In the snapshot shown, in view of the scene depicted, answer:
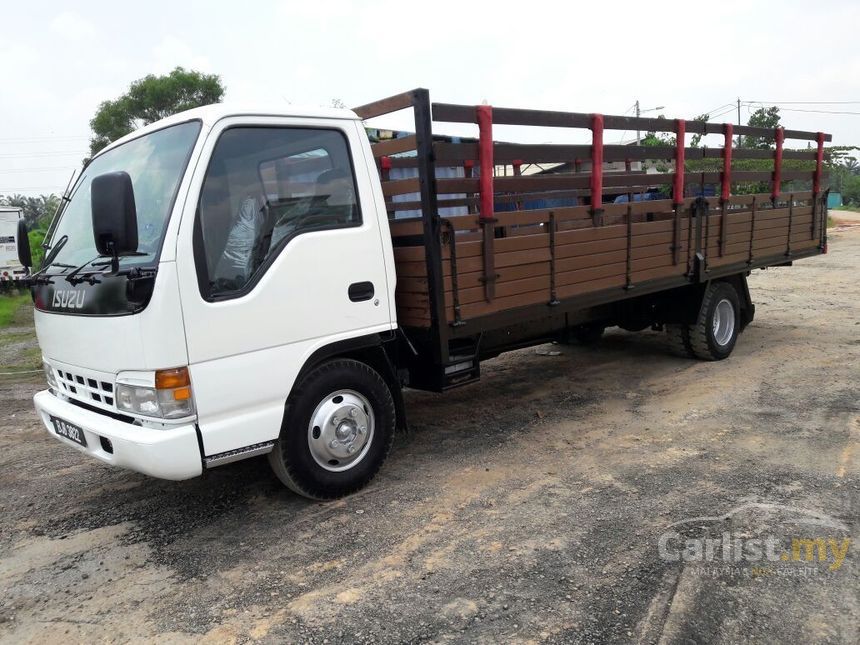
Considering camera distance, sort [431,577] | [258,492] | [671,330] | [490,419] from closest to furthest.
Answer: [431,577]
[258,492]
[490,419]
[671,330]

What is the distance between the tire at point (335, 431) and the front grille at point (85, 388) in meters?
0.91

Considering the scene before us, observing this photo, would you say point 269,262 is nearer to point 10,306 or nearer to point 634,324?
point 634,324

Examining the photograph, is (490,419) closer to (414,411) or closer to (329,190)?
(414,411)

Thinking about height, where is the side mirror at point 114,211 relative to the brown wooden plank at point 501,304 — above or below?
above

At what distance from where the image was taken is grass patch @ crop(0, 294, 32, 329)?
1371 centimetres

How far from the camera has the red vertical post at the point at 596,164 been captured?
4.89 meters

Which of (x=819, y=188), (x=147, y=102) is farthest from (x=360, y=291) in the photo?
(x=147, y=102)

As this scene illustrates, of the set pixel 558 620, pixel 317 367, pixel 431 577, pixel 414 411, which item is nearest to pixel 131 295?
pixel 317 367

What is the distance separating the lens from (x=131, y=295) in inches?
117

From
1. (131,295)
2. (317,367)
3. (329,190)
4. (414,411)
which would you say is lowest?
(414,411)

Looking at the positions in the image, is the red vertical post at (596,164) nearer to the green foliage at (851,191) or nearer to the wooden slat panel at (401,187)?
the wooden slat panel at (401,187)

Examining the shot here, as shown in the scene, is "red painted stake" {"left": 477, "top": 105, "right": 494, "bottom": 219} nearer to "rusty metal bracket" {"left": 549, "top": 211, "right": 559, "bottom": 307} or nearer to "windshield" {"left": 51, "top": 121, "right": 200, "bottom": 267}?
"rusty metal bracket" {"left": 549, "top": 211, "right": 559, "bottom": 307}

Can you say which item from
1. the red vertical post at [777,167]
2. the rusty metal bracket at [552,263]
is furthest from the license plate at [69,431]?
the red vertical post at [777,167]

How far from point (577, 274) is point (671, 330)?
7.99ft
